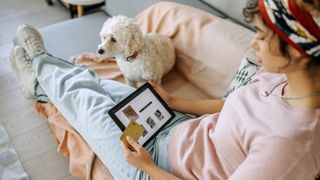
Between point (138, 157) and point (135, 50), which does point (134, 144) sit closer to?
point (138, 157)

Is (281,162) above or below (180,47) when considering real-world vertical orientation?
above

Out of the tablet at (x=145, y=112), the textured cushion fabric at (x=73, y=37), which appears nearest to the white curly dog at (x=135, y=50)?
the tablet at (x=145, y=112)

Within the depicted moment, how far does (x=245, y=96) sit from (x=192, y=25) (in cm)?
69

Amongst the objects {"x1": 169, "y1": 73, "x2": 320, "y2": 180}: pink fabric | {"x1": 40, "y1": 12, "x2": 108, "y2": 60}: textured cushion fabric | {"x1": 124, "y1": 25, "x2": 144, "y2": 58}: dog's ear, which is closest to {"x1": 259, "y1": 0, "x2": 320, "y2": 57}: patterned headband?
{"x1": 169, "y1": 73, "x2": 320, "y2": 180}: pink fabric

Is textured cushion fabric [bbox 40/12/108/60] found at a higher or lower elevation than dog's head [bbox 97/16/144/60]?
lower

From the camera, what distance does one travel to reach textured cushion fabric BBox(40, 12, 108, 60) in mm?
1668

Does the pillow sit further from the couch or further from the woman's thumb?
the woman's thumb

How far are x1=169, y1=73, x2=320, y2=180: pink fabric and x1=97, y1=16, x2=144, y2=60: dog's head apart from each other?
0.44m

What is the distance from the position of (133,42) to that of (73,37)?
0.59m

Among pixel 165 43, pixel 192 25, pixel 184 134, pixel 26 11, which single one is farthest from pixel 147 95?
pixel 26 11

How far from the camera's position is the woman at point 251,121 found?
652mm

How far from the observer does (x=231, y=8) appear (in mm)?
1598

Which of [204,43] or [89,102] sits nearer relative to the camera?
[89,102]

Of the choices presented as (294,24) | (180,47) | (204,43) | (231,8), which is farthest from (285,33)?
(231,8)
